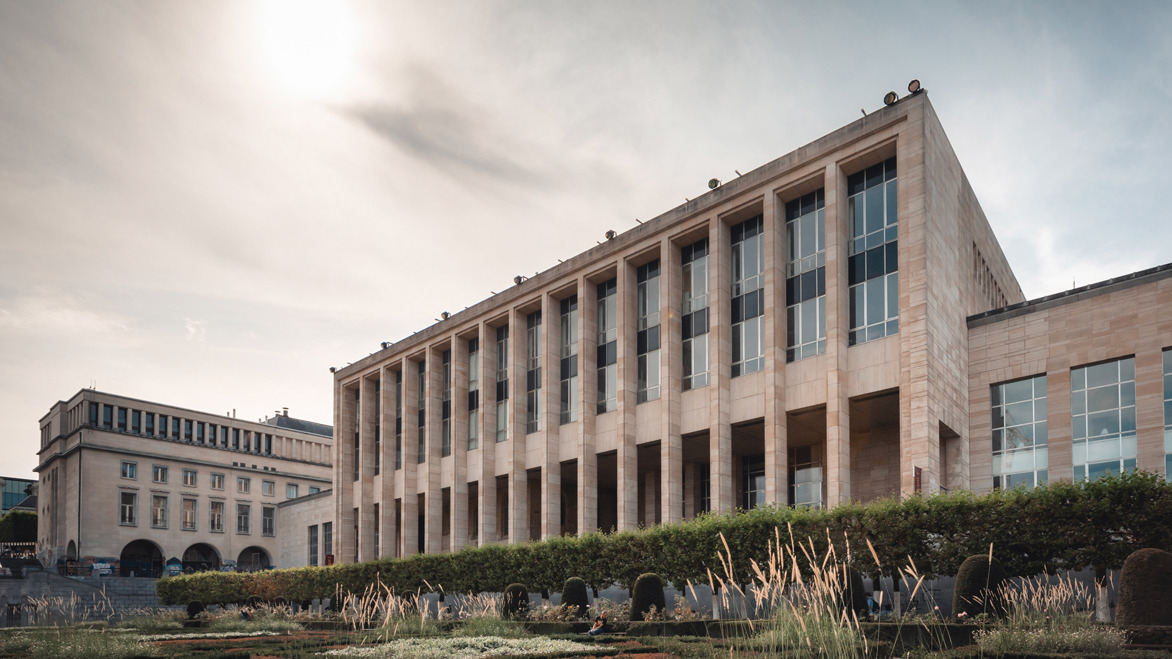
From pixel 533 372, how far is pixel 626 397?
26.9 feet

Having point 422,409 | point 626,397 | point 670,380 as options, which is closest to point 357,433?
point 422,409

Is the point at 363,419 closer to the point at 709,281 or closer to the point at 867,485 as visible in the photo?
the point at 709,281

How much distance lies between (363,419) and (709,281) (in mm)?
29790

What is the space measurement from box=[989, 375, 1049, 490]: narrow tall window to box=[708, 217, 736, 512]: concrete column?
9751 mm

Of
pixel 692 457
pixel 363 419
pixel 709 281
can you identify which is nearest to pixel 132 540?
pixel 363 419

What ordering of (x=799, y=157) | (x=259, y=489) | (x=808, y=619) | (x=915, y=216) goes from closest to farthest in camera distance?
(x=808, y=619) → (x=915, y=216) → (x=799, y=157) → (x=259, y=489)

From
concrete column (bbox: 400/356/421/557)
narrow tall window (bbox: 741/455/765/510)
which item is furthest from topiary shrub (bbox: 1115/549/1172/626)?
concrete column (bbox: 400/356/421/557)

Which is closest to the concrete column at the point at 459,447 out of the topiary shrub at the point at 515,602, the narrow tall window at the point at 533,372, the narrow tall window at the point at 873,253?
the narrow tall window at the point at 533,372

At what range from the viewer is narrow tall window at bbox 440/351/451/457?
5100 centimetres

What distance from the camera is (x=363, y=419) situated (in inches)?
2269

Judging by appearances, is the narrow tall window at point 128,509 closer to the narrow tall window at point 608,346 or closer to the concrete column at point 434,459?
the concrete column at point 434,459

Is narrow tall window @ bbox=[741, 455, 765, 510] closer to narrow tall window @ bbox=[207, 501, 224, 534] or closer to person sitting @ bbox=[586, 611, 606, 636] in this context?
person sitting @ bbox=[586, 611, 606, 636]

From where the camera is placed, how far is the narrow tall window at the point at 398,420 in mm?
55125

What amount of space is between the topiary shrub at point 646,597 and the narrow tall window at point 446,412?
92.4 ft
